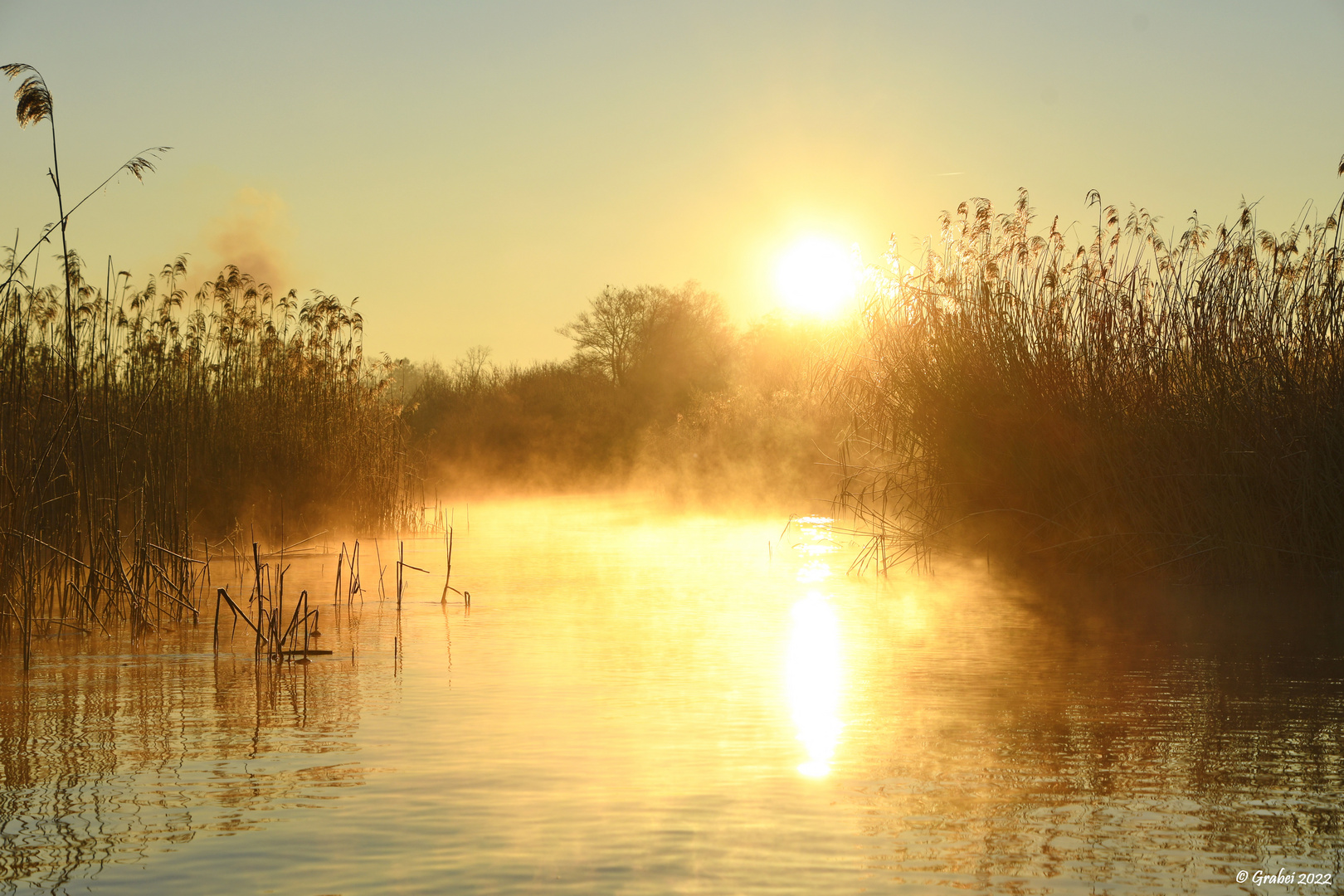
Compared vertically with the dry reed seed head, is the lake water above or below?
below

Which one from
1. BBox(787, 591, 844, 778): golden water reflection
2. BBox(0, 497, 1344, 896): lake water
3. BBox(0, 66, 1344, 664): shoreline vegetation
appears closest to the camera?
BBox(0, 497, 1344, 896): lake water

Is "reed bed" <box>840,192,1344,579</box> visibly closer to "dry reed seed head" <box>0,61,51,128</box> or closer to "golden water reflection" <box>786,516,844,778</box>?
"golden water reflection" <box>786,516,844,778</box>

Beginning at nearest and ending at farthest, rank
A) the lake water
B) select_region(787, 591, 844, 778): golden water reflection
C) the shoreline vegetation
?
the lake water < select_region(787, 591, 844, 778): golden water reflection < the shoreline vegetation

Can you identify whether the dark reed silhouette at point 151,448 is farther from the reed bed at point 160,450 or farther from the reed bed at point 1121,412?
the reed bed at point 1121,412

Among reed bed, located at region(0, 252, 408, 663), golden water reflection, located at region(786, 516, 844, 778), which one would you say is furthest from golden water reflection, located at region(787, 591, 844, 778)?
reed bed, located at region(0, 252, 408, 663)

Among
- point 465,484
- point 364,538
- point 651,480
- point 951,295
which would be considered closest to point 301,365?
point 364,538

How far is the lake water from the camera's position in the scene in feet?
7.66

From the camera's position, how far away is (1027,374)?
24.8 ft

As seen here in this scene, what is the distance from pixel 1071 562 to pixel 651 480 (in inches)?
693

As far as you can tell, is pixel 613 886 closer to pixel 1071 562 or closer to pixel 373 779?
pixel 373 779

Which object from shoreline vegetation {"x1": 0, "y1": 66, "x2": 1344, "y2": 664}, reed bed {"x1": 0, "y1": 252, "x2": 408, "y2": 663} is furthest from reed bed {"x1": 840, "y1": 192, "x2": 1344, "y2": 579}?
reed bed {"x1": 0, "y1": 252, "x2": 408, "y2": 663}

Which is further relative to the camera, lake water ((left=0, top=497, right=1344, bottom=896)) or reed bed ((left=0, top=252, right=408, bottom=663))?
reed bed ((left=0, top=252, right=408, bottom=663))

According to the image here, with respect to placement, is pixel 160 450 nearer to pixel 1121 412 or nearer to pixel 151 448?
pixel 151 448

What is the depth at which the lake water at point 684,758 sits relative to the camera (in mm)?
2336
